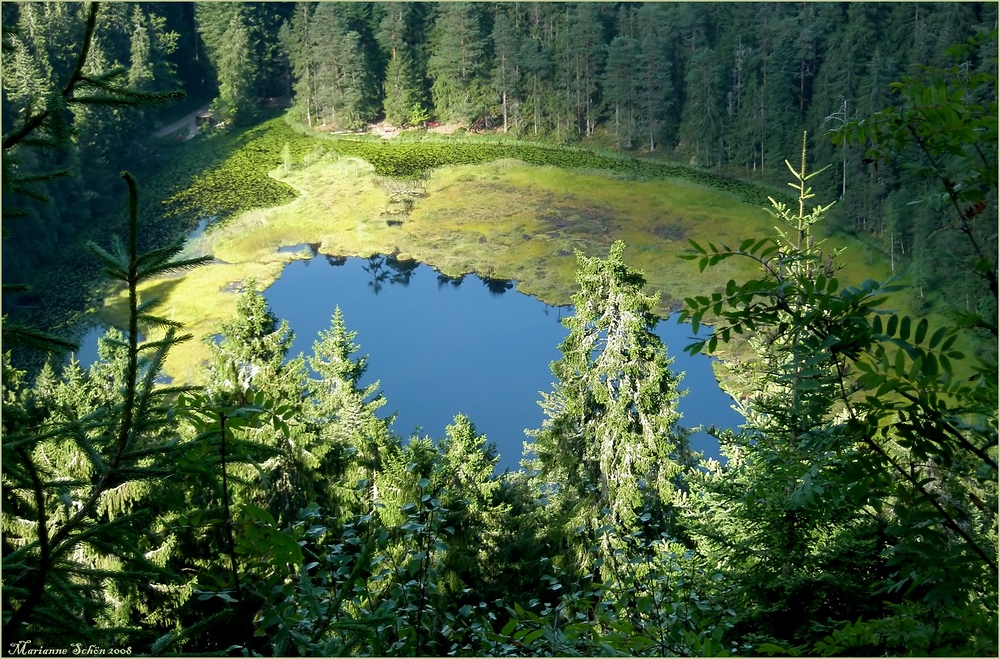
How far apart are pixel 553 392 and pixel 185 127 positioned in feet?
58.7

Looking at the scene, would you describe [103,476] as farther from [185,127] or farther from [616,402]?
[185,127]

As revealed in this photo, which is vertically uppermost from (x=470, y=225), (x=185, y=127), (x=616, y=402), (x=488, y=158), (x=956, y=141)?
(x=956, y=141)

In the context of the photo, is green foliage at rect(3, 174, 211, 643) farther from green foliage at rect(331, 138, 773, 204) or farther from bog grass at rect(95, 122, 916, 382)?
green foliage at rect(331, 138, 773, 204)

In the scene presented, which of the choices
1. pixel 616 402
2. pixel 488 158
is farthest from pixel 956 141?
pixel 488 158

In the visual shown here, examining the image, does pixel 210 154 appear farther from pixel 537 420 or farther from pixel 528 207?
pixel 537 420

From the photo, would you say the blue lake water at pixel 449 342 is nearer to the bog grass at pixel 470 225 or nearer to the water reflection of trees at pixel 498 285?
the water reflection of trees at pixel 498 285

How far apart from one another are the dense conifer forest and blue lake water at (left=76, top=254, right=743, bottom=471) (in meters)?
1.10

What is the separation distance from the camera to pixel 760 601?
3.67m

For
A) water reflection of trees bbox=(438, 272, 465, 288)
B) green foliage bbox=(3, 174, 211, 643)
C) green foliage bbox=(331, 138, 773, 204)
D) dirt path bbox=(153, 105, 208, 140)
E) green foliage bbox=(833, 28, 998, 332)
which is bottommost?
water reflection of trees bbox=(438, 272, 465, 288)

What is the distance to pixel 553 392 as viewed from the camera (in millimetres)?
8438

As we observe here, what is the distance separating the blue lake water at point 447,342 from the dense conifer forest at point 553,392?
43.2 inches

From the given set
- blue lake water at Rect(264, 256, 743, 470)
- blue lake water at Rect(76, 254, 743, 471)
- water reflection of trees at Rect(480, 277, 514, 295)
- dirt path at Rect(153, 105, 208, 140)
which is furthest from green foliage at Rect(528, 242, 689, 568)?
dirt path at Rect(153, 105, 208, 140)

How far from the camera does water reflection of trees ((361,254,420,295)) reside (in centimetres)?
1675

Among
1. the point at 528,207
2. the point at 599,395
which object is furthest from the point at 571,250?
the point at 599,395
